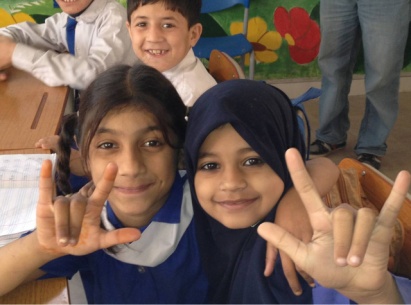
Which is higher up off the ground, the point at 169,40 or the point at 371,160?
the point at 169,40

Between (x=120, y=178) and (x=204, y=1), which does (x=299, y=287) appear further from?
(x=204, y=1)

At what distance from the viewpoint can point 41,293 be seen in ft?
2.66

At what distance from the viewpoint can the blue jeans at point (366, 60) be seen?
96.3 inches

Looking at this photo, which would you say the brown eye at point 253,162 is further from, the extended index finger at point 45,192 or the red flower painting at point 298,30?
the red flower painting at point 298,30

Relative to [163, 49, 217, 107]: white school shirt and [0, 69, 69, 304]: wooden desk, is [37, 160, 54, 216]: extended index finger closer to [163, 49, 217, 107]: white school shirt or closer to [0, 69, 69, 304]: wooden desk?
[0, 69, 69, 304]: wooden desk

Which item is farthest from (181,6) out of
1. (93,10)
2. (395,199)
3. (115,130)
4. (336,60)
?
(395,199)

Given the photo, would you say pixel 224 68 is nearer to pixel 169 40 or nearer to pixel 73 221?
pixel 169 40

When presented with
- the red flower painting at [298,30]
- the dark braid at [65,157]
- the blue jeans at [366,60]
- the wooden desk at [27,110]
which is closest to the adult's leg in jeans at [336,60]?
the blue jeans at [366,60]

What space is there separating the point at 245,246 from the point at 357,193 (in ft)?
0.93

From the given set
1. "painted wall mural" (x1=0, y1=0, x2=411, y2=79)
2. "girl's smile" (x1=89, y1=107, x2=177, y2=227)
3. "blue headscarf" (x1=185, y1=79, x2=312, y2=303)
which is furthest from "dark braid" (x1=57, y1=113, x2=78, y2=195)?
"painted wall mural" (x1=0, y1=0, x2=411, y2=79)

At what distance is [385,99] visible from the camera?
105 inches

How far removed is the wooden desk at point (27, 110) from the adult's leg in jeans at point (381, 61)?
5.21 ft

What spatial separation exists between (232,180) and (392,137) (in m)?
2.51

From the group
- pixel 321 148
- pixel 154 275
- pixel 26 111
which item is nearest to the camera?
pixel 154 275
